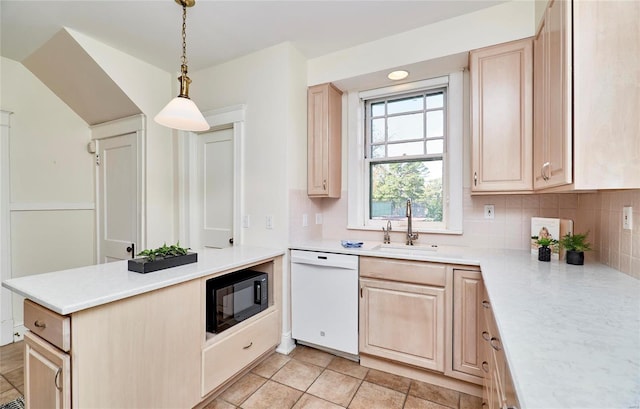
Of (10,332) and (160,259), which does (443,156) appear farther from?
(10,332)

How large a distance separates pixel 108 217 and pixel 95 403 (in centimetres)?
252

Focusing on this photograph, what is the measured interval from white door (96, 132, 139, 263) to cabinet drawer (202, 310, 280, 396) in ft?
5.67

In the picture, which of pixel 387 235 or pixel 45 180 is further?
pixel 45 180

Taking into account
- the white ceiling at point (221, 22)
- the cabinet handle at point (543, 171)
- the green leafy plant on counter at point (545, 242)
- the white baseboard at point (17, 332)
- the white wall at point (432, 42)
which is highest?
the white ceiling at point (221, 22)

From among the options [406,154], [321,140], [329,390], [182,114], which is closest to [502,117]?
[406,154]

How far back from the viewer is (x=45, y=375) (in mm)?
1254

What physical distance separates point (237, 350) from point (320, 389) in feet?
2.08

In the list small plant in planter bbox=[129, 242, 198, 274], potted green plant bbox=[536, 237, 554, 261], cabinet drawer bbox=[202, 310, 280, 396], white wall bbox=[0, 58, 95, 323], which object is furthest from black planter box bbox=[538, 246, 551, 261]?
white wall bbox=[0, 58, 95, 323]

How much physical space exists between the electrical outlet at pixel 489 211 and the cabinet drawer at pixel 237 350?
1.92 m

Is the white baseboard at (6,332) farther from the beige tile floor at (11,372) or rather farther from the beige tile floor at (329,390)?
the beige tile floor at (329,390)

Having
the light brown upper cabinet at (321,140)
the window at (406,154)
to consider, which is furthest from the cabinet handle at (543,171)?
the light brown upper cabinet at (321,140)

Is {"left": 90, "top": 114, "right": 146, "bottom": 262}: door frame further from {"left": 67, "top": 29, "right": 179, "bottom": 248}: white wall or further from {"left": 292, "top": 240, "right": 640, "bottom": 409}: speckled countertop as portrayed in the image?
{"left": 292, "top": 240, "right": 640, "bottom": 409}: speckled countertop

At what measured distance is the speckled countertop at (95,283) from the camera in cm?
→ 117

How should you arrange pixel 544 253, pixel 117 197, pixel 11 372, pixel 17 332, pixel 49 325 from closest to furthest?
pixel 49 325 → pixel 544 253 → pixel 11 372 → pixel 17 332 → pixel 117 197
